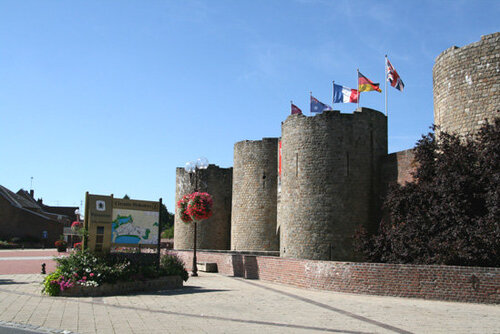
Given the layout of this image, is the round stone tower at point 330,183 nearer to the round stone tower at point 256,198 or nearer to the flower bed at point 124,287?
the round stone tower at point 256,198

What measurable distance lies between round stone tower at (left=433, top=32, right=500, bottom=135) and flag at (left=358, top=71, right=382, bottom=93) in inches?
209

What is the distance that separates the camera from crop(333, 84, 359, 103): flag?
81.1 ft

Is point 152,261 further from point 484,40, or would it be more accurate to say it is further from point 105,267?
point 484,40

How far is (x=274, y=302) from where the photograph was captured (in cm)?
1276

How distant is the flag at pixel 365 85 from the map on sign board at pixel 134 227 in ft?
40.2

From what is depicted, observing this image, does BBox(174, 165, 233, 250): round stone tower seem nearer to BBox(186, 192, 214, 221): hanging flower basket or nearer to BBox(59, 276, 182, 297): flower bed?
BBox(186, 192, 214, 221): hanging flower basket

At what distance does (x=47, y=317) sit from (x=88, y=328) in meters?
1.57

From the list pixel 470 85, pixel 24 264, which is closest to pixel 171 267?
Answer: pixel 470 85

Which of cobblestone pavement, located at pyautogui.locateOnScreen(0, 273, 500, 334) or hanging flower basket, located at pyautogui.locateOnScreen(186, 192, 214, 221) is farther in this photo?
hanging flower basket, located at pyautogui.locateOnScreen(186, 192, 214, 221)

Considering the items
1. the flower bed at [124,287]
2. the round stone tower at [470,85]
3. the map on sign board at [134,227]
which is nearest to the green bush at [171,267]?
the flower bed at [124,287]

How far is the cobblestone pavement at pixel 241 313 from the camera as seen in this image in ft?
30.3

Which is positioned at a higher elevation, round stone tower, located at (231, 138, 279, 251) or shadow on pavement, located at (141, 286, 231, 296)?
round stone tower, located at (231, 138, 279, 251)

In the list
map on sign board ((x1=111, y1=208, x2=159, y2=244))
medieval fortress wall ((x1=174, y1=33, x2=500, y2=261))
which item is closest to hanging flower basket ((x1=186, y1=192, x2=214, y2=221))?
medieval fortress wall ((x1=174, y1=33, x2=500, y2=261))


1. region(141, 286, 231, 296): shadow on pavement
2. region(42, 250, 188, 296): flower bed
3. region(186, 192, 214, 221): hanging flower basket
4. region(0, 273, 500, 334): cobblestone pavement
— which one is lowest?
region(141, 286, 231, 296): shadow on pavement
